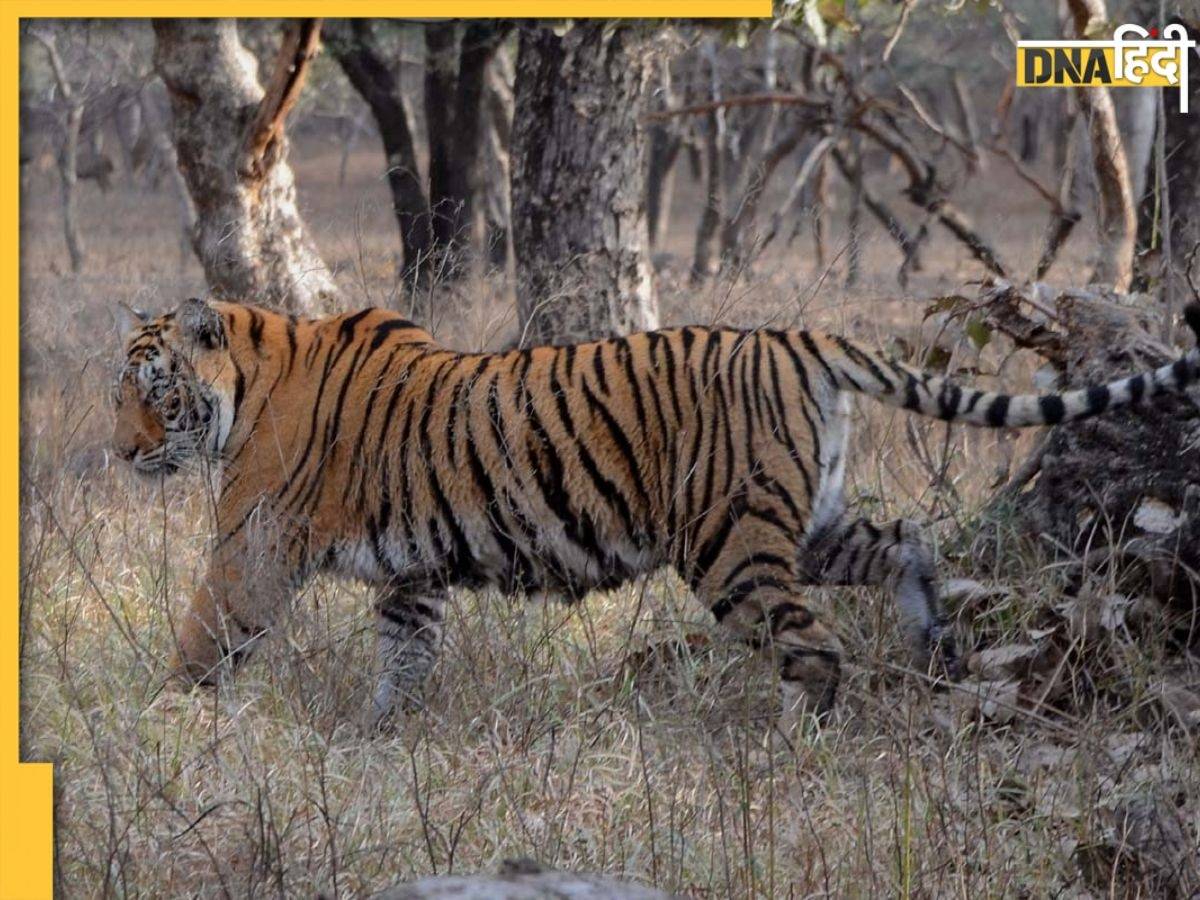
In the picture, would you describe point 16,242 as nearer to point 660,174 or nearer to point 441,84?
point 441,84

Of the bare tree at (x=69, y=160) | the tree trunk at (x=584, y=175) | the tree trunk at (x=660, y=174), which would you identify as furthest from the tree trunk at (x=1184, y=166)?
the tree trunk at (x=660, y=174)

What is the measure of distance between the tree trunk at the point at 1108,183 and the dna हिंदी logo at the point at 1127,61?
0.29ft

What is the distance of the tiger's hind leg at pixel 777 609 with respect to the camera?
14.5 feet

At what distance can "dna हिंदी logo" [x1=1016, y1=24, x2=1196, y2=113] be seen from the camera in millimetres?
6852

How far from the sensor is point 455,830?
360 centimetres

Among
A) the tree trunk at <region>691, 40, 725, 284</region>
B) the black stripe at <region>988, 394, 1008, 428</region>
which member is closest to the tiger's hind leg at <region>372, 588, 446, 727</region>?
the black stripe at <region>988, 394, 1008, 428</region>

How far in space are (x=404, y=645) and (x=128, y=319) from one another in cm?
143

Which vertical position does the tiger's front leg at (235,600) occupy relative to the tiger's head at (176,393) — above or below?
below

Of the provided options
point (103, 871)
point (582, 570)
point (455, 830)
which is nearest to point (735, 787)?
point (455, 830)

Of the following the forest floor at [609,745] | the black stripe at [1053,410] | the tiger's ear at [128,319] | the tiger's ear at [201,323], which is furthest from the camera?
the tiger's ear at [128,319]

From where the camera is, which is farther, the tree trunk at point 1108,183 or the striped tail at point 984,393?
the tree trunk at point 1108,183

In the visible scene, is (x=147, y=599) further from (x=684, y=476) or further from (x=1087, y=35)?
(x=1087, y=35)

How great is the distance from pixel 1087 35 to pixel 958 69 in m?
25.4

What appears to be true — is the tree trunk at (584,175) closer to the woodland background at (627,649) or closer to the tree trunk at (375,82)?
the woodland background at (627,649)
